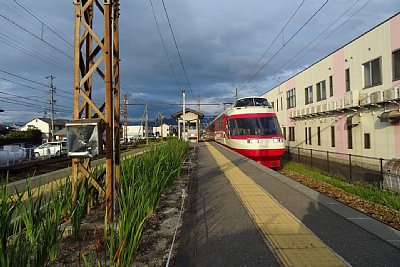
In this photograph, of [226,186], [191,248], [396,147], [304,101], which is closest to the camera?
[191,248]

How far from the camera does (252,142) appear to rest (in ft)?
55.7

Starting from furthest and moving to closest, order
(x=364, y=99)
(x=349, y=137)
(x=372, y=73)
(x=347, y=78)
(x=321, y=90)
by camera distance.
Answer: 1. (x=321, y=90)
2. (x=347, y=78)
3. (x=349, y=137)
4. (x=364, y=99)
5. (x=372, y=73)

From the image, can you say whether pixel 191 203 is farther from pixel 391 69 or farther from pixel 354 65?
pixel 354 65

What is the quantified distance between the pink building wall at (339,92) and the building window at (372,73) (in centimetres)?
277

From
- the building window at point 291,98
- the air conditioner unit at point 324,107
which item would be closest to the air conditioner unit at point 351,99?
the air conditioner unit at point 324,107

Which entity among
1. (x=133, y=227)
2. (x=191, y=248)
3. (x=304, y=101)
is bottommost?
(x=191, y=248)

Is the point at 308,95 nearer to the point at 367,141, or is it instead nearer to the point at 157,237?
the point at 367,141

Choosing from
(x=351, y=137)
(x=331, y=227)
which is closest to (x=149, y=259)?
(x=331, y=227)

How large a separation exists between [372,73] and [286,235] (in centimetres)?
1772

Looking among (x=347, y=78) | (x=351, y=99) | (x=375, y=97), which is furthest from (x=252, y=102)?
(x=347, y=78)

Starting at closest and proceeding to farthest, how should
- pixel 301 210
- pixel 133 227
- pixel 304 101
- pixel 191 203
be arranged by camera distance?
1. pixel 133 227
2. pixel 301 210
3. pixel 191 203
4. pixel 304 101

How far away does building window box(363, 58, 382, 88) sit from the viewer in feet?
59.0

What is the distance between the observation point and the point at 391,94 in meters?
16.2

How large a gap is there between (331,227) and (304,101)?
27750mm
